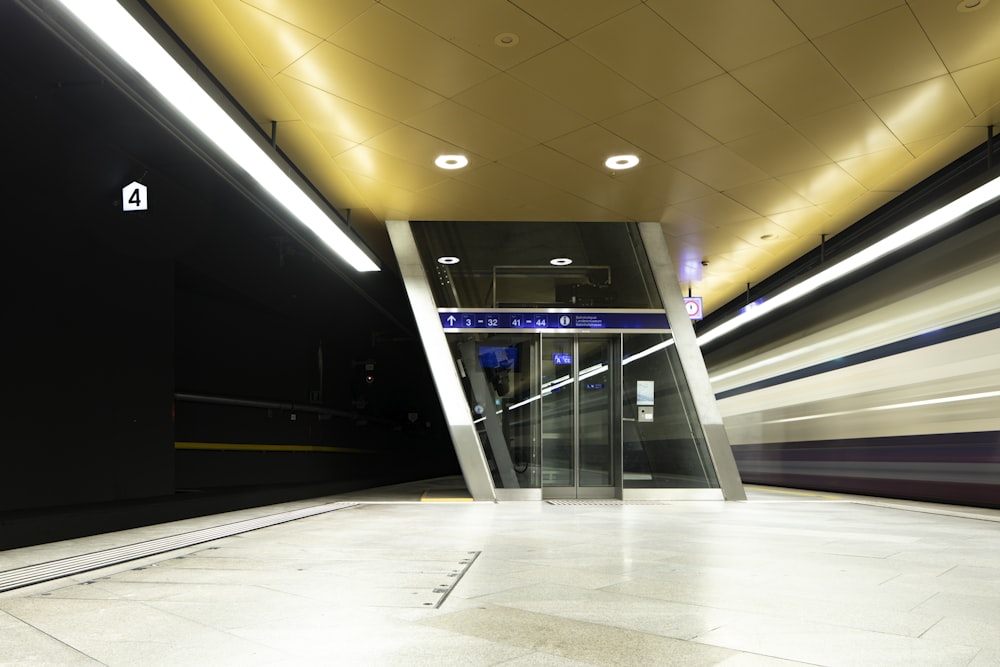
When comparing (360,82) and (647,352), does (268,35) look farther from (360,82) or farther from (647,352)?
(647,352)

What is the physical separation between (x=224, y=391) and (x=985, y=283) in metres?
10.6

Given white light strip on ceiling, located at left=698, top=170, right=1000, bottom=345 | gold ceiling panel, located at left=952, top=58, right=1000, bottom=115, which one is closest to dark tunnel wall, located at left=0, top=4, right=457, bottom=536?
gold ceiling panel, located at left=952, top=58, right=1000, bottom=115

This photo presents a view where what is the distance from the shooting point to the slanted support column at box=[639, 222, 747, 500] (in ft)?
31.5

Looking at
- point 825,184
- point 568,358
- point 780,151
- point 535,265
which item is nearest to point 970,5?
point 780,151

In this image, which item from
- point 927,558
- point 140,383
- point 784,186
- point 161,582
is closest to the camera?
point 161,582

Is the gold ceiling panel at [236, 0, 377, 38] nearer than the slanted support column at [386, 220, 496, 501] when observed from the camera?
Yes

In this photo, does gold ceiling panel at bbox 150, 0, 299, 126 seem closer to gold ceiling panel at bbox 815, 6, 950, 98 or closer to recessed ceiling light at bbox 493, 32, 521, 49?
recessed ceiling light at bbox 493, 32, 521, 49

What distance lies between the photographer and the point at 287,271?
12.6m


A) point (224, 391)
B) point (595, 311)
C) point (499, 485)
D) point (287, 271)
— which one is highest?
point (287, 271)

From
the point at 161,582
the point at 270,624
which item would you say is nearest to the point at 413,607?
the point at 270,624

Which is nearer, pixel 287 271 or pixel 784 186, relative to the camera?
pixel 784 186

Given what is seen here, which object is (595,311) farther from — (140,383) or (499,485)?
(140,383)

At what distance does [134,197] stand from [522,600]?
6.27 metres

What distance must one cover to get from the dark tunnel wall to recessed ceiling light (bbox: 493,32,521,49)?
11.5 ft
